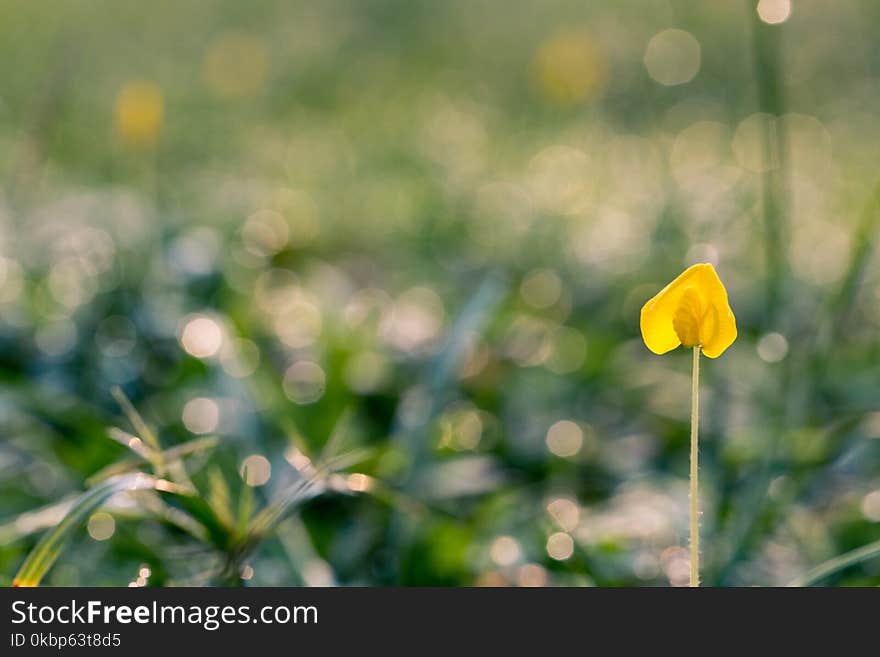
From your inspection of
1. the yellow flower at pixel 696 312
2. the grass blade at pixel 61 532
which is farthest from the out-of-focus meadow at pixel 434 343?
the yellow flower at pixel 696 312

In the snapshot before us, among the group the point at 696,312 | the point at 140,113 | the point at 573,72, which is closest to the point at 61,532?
the point at 696,312

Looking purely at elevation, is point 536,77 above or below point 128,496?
above

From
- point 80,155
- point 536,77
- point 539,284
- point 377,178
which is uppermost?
point 536,77

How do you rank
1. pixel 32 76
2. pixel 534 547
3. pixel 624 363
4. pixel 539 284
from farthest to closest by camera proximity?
pixel 32 76, pixel 539 284, pixel 624 363, pixel 534 547

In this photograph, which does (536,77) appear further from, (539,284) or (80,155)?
(539,284)

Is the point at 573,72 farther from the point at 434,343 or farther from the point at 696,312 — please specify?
the point at 696,312

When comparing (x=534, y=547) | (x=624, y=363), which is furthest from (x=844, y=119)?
(x=534, y=547)

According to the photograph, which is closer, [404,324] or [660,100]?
[404,324]
